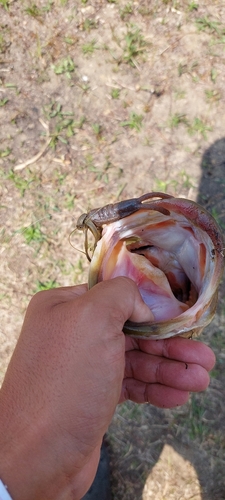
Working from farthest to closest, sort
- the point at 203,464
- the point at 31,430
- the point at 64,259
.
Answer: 1. the point at 64,259
2. the point at 203,464
3. the point at 31,430

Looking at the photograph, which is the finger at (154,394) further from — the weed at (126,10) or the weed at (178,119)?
the weed at (126,10)

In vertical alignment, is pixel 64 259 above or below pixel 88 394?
below

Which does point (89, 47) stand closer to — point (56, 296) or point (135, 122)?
point (135, 122)

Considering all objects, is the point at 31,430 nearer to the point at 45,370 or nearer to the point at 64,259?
the point at 45,370

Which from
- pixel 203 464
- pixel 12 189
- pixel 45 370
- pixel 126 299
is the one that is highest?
pixel 126 299

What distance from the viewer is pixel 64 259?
3.26m

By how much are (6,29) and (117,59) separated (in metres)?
0.93

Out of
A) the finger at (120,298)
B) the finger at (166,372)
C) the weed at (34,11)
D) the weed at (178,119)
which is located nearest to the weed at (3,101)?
the weed at (34,11)

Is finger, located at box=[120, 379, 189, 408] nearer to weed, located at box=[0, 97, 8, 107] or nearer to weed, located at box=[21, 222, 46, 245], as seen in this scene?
weed, located at box=[21, 222, 46, 245]

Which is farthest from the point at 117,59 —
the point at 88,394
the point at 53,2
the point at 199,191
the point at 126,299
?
the point at 88,394

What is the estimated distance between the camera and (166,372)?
2092 mm

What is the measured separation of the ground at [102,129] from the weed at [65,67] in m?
0.01

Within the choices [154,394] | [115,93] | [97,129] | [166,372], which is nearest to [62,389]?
[166,372]

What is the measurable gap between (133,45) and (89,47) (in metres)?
0.34
